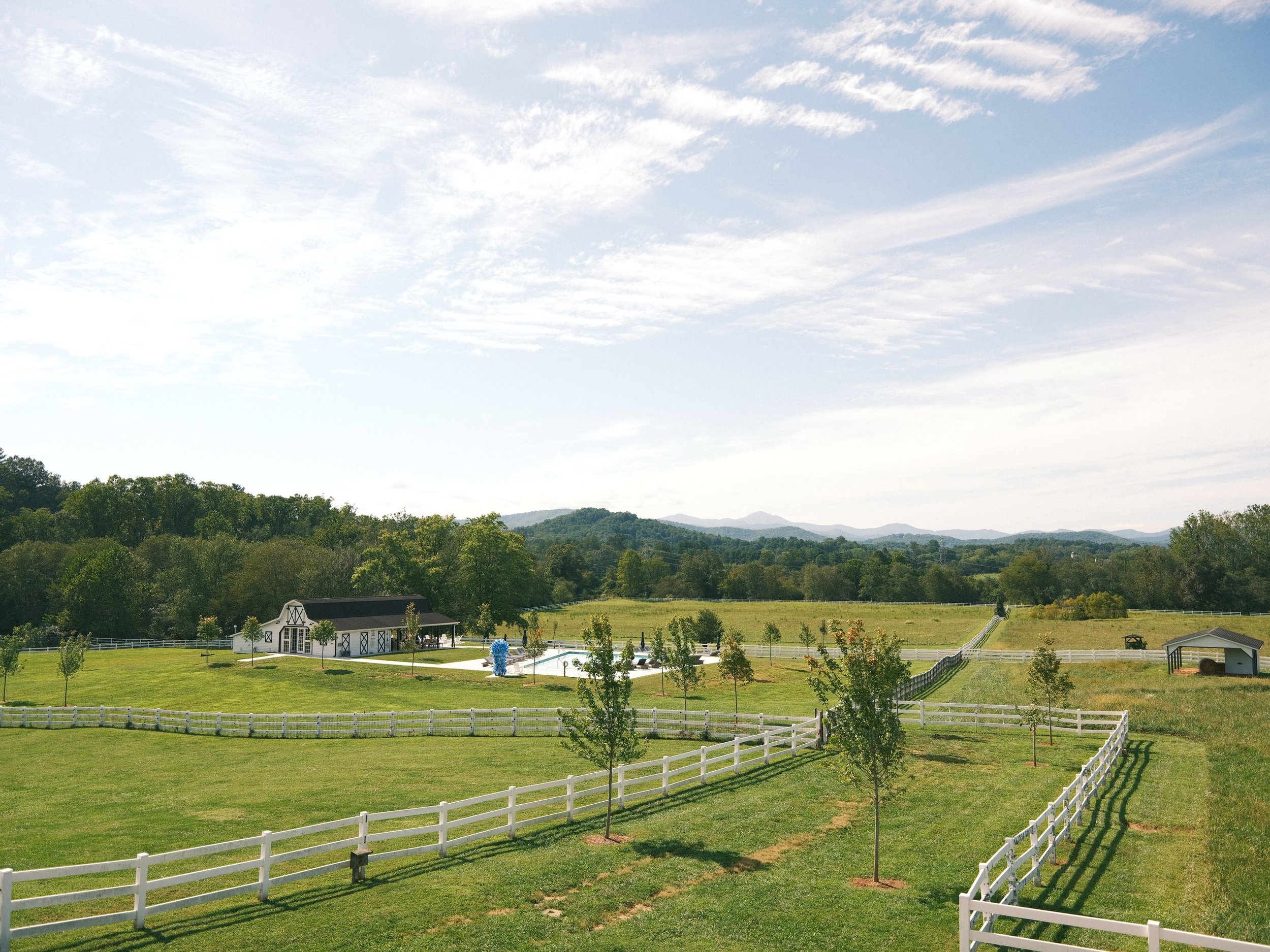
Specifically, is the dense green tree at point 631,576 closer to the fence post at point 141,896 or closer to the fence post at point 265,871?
the fence post at point 265,871

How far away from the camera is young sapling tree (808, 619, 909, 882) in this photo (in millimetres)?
16625

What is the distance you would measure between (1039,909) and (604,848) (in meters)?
8.28

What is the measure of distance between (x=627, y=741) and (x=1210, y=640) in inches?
1810

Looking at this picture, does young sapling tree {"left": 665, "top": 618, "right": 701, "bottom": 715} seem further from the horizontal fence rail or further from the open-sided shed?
the horizontal fence rail

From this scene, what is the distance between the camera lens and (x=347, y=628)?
67750 millimetres

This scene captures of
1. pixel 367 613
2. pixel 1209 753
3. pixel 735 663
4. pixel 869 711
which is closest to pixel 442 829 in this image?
pixel 869 711

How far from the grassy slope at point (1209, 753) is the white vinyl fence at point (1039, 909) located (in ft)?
4.17

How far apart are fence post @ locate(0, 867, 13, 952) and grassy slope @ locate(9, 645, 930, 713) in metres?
29.8

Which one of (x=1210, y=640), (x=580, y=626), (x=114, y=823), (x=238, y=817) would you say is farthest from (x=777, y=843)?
(x=580, y=626)

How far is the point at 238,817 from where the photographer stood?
20.2 metres

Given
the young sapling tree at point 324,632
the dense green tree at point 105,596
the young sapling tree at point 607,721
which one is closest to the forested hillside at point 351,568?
the dense green tree at point 105,596

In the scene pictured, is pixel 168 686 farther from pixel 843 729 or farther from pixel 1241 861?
pixel 1241 861

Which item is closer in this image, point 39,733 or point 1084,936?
point 1084,936

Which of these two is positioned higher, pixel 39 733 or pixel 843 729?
pixel 843 729
